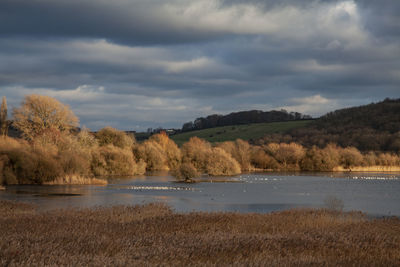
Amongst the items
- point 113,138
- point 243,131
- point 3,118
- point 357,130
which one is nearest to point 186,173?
point 3,118

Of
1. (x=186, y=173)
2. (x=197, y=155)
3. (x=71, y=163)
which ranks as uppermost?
(x=197, y=155)

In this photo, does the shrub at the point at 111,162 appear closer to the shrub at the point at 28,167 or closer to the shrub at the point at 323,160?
the shrub at the point at 28,167

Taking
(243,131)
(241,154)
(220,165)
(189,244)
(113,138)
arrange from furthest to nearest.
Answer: (243,131), (241,154), (113,138), (220,165), (189,244)

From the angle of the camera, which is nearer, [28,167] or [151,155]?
[28,167]

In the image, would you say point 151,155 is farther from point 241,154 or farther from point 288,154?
point 288,154

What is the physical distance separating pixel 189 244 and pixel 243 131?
167544 mm

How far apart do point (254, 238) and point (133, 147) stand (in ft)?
301

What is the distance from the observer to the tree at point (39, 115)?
8062cm

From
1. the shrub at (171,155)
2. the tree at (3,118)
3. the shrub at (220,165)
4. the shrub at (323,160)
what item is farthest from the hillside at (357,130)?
the tree at (3,118)

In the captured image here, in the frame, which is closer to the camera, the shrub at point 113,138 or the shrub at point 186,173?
the shrub at point 186,173

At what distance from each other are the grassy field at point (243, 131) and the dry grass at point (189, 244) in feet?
475

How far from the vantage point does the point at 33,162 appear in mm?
61000

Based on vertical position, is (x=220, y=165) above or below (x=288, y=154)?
below

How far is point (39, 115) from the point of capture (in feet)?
267
